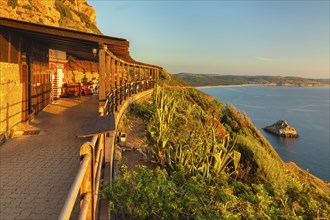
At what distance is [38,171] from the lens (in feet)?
18.4

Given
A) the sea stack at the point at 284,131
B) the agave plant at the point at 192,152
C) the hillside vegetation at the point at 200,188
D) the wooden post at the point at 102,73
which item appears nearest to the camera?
the hillside vegetation at the point at 200,188

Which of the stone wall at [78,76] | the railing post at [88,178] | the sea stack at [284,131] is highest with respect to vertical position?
the stone wall at [78,76]

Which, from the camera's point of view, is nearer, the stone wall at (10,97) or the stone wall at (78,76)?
the stone wall at (10,97)

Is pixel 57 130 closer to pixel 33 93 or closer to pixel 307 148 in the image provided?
pixel 33 93

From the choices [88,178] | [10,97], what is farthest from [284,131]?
[88,178]

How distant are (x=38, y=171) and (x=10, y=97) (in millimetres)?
3474

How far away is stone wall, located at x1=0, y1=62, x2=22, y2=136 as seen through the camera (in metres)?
7.25

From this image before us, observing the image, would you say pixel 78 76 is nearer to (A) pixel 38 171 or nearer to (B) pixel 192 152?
(A) pixel 38 171

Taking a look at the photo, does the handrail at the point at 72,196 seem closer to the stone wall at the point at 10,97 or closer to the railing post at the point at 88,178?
the railing post at the point at 88,178

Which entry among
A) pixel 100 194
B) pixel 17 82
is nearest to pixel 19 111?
pixel 17 82

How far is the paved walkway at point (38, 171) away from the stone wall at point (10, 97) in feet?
2.07

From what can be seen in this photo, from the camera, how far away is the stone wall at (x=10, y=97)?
7.25 meters

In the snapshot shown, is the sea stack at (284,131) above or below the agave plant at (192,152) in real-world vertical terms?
below

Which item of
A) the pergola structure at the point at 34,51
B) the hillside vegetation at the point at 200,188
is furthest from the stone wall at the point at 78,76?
the hillside vegetation at the point at 200,188
